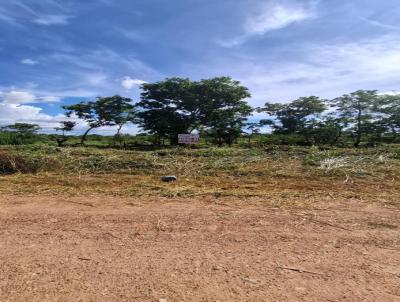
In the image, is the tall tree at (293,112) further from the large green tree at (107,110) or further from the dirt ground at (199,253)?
the dirt ground at (199,253)

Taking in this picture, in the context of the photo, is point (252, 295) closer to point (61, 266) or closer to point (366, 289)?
point (366, 289)

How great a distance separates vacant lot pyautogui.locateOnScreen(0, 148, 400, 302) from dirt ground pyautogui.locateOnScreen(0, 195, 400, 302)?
0.01m

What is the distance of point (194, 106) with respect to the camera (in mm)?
24406

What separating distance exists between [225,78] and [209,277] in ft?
73.7

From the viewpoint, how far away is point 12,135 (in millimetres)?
24500

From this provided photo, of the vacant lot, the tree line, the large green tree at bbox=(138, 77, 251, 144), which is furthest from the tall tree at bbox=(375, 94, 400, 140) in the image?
the vacant lot

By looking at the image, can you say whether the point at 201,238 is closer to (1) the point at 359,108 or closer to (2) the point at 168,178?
(2) the point at 168,178

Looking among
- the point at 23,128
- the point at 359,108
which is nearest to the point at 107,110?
the point at 23,128

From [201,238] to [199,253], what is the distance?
432 mm

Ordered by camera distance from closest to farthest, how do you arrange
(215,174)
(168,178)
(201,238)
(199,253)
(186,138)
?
Answer: 1. (199,253)
2. (201,238)
3. (168,178)
4. (215,174)
5. (186,138)

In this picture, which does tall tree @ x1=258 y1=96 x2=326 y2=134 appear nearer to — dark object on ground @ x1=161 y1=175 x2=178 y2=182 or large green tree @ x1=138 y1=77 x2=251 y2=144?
large green tree @ x1=138 y1=77 x2=251 y2=144

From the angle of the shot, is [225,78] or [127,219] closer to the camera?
[127,219]

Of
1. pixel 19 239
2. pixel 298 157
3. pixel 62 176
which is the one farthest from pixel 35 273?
pixel 298 157

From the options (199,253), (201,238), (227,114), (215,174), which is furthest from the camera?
(227,114)
